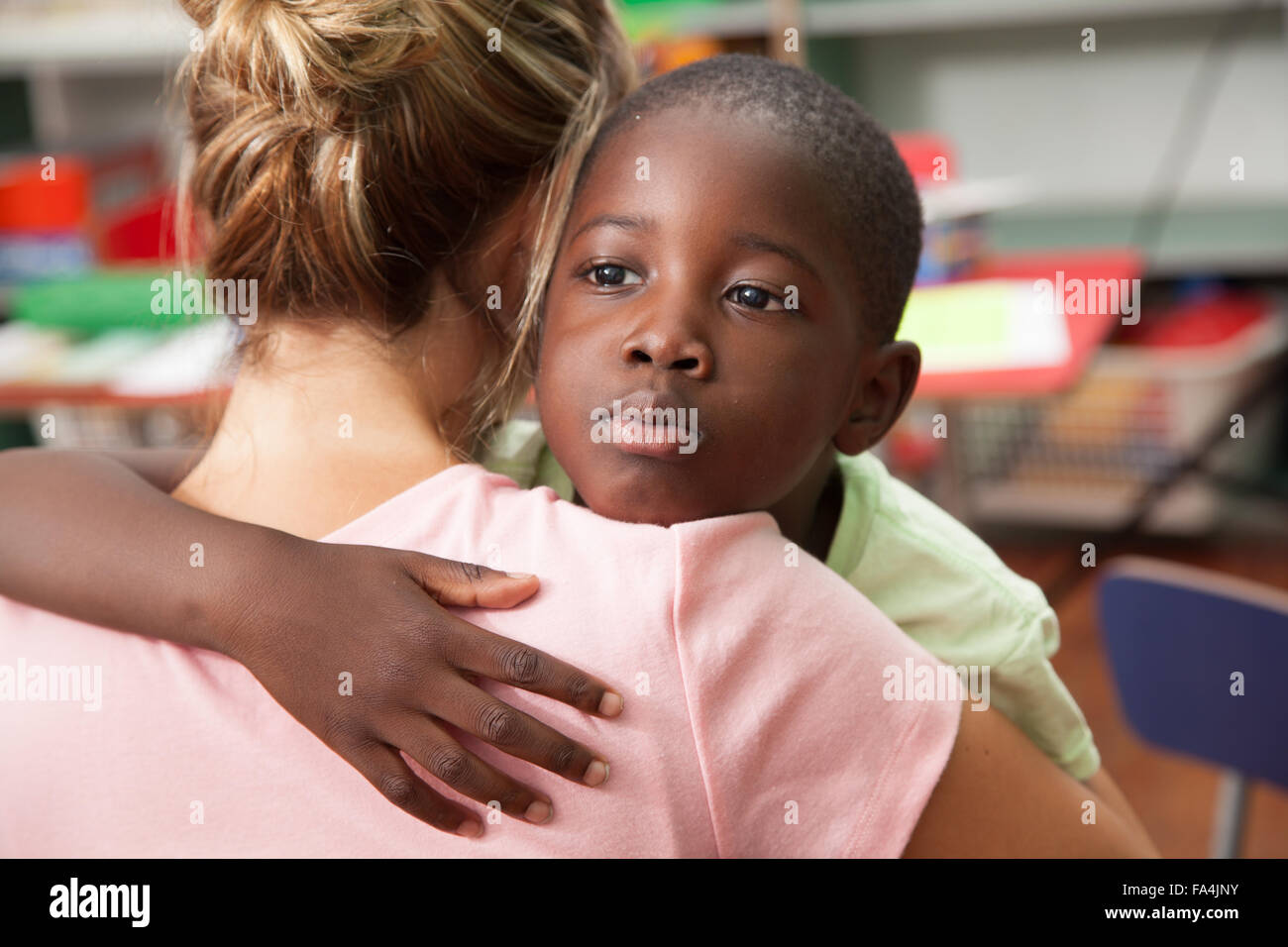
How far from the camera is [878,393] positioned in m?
0.91

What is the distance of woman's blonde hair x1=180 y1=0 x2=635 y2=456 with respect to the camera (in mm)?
776

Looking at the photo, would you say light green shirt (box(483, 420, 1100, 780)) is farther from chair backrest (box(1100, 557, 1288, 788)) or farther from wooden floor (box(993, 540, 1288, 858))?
wooden floor (box(993, 540, 1288, 858))

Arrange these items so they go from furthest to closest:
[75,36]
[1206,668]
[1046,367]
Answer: [75,36], [1046,367], [1206,668]

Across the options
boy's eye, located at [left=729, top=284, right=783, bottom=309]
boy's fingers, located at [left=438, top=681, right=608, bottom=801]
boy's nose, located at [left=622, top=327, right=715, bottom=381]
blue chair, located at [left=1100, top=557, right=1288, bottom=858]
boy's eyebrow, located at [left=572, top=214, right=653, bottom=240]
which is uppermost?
boy's eyebrow, located at [left=572, top=214, right=653, bottom=240]

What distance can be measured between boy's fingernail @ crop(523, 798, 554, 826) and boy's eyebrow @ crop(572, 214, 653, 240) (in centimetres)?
33

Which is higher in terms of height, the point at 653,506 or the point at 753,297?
the point at 753,297

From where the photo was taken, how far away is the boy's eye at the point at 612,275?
80 centimetres

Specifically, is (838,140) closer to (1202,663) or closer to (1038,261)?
(1202,663)

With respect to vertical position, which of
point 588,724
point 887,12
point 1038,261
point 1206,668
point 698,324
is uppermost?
point 887,12

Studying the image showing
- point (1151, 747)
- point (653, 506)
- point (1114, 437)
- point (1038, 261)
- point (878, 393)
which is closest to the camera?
point (653, 506)

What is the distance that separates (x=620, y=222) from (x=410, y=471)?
191 mm

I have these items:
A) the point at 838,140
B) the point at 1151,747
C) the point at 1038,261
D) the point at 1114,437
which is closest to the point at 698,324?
the point at 838,140
